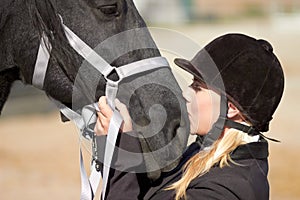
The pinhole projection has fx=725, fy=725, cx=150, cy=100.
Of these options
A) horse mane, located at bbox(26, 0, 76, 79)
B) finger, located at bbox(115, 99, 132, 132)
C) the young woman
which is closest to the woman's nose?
the young woman

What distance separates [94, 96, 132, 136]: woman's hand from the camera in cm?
335

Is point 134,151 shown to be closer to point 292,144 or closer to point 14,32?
point 14,32

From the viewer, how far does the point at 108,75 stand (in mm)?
3465

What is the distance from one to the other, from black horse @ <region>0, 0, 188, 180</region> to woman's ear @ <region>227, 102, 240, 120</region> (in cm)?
21

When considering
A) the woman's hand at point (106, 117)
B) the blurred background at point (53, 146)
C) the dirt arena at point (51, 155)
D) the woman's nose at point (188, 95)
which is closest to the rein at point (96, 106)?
the woman's hand at point (106, 117)

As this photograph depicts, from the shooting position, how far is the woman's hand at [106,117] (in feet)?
11.0

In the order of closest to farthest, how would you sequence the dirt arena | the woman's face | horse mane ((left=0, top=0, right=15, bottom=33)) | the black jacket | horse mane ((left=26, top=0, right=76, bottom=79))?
1. the black jacket
2. the woman's face
3. horse mane ((left=26, top=0, right=76, bottom=79))
4. horse mane ((left=0, top=0, right=15, bottom=33))
5. the dirt arena

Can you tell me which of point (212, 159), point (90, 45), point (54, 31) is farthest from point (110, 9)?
point (212, 159)

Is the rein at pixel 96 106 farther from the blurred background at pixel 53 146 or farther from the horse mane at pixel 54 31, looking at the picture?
the blurred background at pixel 53 146

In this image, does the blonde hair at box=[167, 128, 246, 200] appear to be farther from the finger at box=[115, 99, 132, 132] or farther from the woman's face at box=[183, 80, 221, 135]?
the finger at box=[115, 99, 132, 132]

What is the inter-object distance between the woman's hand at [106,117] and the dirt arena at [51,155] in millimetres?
5480

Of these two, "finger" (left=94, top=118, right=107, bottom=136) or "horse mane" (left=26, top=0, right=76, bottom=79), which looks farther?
"horse mane" (left=26, top=0, right=76, bottom=79)

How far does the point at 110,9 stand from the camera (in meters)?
3.41

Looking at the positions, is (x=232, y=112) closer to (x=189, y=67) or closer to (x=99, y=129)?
(x=189, y=67)
